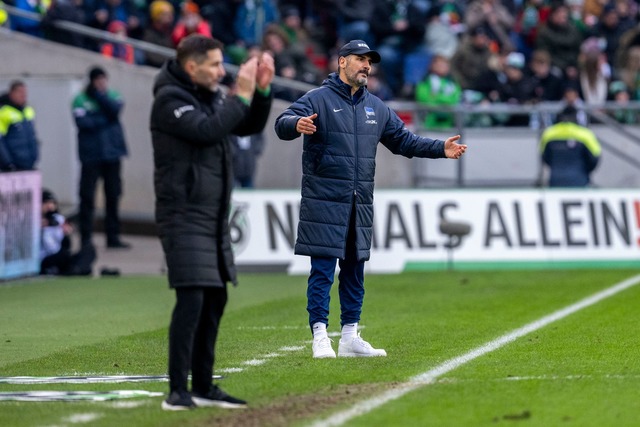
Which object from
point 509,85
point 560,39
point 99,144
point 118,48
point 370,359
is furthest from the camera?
point 560,39

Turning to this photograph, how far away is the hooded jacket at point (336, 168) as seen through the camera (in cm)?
1031

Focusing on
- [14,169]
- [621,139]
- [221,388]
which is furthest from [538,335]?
[621,139]

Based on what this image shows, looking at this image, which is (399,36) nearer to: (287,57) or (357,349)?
(287,57)

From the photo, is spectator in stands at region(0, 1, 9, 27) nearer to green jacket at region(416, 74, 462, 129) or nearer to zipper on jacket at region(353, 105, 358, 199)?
green jacket at region(416, 74, 462, 129)

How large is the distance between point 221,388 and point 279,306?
6.25 m

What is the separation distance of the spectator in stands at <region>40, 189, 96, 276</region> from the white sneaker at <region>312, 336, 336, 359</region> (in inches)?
363

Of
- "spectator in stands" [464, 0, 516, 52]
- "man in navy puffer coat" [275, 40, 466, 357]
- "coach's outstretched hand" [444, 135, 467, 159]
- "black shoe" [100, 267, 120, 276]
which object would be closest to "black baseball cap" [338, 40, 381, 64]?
"man in navy puffer coat" [275, 40, 466, 357]

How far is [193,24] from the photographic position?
2320 cm

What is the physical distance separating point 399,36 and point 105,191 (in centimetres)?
635

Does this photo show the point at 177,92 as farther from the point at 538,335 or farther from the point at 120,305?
the point at 120,305

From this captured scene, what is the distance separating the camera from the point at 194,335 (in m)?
8.08

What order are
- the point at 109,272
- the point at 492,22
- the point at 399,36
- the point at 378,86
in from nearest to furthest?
the point at 109,272
the point at 378,86
the point at 399,36
the point at 492,22

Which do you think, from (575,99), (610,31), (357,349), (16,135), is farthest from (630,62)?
(357,349)

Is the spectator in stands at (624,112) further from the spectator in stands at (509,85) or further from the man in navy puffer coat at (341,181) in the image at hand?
the man in navy puffer coat at (341,181)
